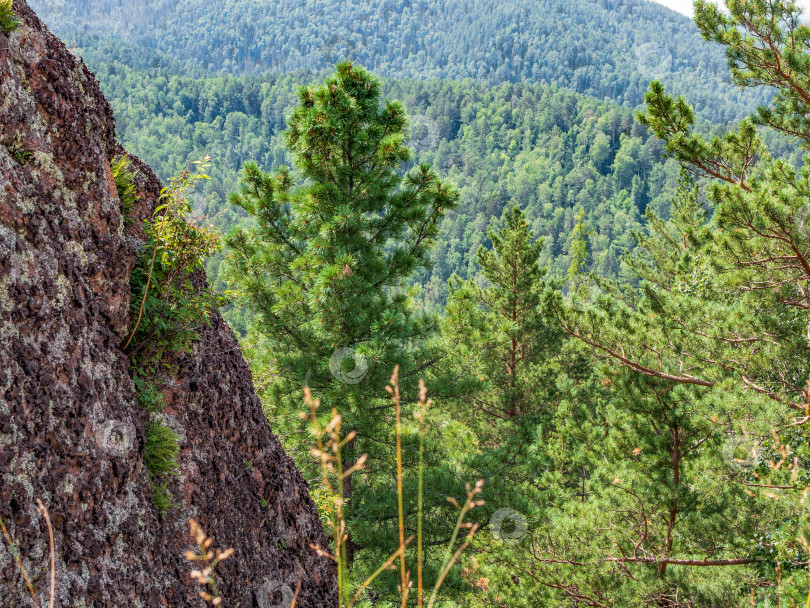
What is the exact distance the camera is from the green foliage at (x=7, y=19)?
7.98 feet

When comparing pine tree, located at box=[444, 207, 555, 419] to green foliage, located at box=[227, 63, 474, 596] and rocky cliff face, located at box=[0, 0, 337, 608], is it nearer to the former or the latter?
green foliage, located at box=[227, 63, 474, 596]

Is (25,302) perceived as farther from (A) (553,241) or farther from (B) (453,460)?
(A) (553,241)

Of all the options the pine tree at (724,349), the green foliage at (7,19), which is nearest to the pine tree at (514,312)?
the pine tree at (724,349)

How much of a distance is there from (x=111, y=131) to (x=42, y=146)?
0.69m

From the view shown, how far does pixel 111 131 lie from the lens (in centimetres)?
→ 316

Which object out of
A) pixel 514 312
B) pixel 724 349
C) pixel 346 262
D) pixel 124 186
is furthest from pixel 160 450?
pixel 514 312

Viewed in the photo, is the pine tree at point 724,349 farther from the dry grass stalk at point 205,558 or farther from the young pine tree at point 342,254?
the dry grass stalk at point 205,558

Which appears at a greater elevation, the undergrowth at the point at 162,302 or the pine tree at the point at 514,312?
the undergrowth at the point at 162,302

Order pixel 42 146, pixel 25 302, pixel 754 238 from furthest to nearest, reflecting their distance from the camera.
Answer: pixel 754 238 < pixel 42 146 < pixel 25 302

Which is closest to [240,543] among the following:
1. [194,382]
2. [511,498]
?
[194,382]

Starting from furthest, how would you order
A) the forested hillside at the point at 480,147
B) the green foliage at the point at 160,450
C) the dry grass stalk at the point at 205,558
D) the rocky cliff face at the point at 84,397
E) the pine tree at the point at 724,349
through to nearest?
1. the forested hillside at the point at 480,147
2. the pine tree at the point at 724,349
3. the green foliage at the point at 160,450
4. the rocky cliff face at the point at 84,397
5. the dry grass stalk at the point at 205,558

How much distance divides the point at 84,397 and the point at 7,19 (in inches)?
64.6

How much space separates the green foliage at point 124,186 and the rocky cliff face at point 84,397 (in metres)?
0.07

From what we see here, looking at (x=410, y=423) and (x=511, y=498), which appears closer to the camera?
(x=511, y=498)
